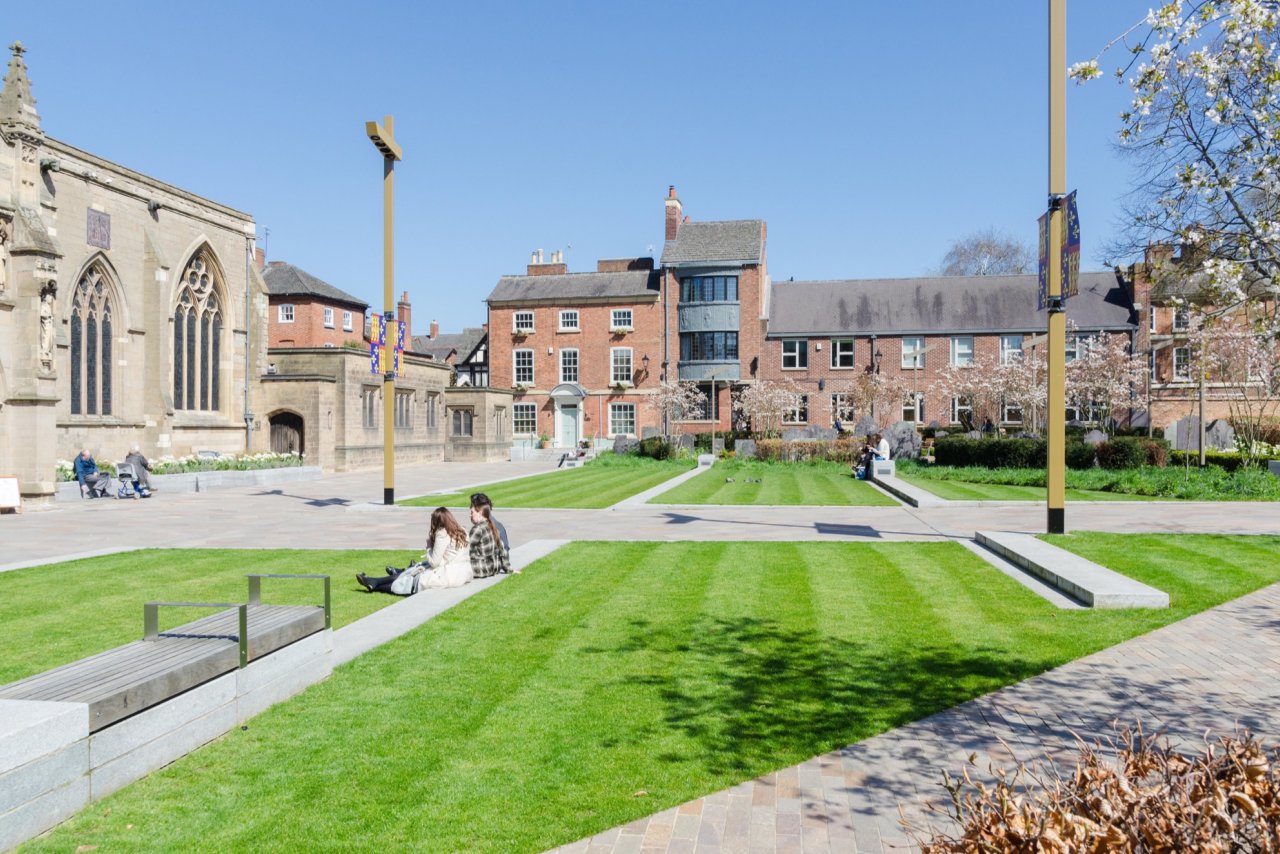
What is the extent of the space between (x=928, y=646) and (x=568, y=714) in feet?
11.3

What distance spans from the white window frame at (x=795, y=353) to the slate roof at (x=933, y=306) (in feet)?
1.63

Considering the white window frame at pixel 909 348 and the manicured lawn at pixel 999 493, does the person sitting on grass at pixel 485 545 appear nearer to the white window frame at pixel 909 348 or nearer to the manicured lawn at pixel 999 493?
the manicured lawn at pixel 999 493

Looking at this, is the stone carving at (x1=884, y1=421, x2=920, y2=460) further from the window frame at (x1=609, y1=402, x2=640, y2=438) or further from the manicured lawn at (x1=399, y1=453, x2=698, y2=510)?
the window frame at (x1=609, y1=402, x2=640, y2=438)

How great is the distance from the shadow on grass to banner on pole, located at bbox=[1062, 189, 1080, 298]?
6.87m

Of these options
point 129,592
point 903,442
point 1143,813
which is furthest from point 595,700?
point 903,442

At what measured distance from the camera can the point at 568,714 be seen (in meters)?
6.31

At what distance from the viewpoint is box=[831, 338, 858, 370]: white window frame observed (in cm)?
5569

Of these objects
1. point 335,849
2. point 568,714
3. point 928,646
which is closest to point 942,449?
point 928,646

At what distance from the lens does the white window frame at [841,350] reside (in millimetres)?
55688

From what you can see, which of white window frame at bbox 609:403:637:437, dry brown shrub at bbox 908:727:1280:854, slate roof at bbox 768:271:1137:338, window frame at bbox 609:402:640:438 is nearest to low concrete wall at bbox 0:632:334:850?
dry brown shrub at bbox 908:727:1280:854

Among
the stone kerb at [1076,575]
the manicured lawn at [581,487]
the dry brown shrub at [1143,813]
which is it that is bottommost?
the manicured lawn at [581,487]

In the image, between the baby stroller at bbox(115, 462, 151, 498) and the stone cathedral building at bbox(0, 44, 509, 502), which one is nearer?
the stone cathedral building at bbox(0, 44, 509, 502)

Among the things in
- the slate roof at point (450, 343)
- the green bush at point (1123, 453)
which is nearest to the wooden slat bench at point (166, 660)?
the green bush at point (1123, 453)

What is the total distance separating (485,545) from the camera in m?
11.5
